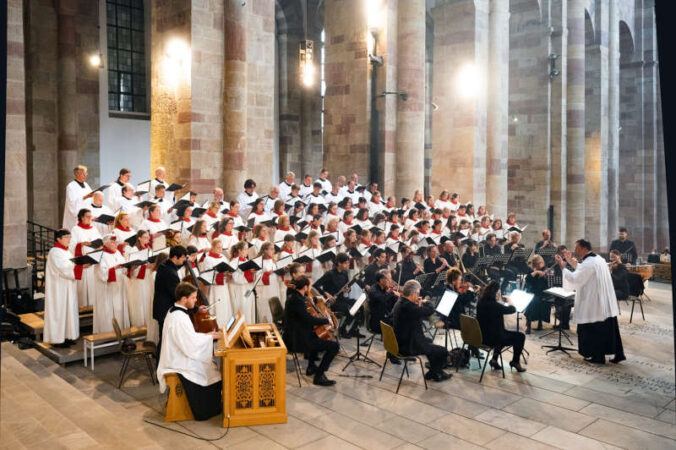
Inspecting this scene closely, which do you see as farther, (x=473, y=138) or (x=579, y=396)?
(x=473, y=138)

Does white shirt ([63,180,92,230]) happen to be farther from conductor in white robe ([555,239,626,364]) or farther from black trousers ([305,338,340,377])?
conductor in white robe ([555,239,626,364])

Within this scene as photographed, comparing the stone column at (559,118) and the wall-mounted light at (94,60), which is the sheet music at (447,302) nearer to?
the wall-mounted light at (94,60)

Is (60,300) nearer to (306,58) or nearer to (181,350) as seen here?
(181,350)

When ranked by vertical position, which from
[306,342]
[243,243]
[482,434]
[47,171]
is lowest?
[482,434]

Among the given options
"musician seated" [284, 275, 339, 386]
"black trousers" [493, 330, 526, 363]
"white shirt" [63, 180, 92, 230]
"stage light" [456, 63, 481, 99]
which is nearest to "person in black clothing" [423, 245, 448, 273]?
"black trousers" [493, 330, 526, 363]

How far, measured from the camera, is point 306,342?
8.93m

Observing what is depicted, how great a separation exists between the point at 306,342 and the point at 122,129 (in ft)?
49.1

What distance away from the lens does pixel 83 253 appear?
34.0ft

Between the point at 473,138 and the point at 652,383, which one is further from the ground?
the point at 473,138

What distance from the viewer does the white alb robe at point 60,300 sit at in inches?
380

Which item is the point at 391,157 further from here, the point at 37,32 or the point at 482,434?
the point at 482,434

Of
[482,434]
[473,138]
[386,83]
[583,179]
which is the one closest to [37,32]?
[386,83]

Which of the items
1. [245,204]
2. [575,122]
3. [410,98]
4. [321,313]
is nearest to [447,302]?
[321,313]

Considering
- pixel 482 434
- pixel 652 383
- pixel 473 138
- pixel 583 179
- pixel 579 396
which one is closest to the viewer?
pixel 482 434
